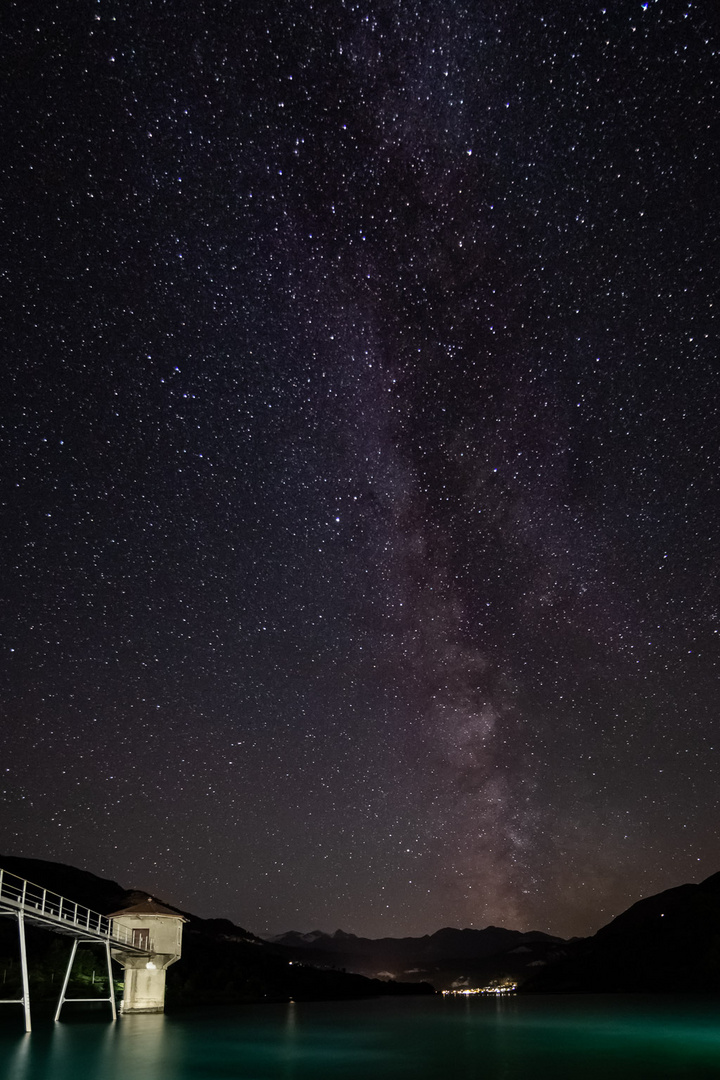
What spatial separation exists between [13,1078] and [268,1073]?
280 inches

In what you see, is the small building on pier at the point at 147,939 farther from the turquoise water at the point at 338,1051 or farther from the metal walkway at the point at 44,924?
the turquoise water at the point at 338,1051

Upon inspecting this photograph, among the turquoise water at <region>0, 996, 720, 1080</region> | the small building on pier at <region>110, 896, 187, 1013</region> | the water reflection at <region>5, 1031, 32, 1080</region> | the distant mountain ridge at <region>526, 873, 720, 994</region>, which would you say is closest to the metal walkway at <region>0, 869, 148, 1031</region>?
the small building on pier at <region>110, 896, 187, 1013</region>

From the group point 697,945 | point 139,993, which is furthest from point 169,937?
point 697,945

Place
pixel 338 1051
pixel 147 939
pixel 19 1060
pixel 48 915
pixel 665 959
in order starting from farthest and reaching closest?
pixel 665 959 → pixel 147 939 → pixel 338 1051 → pixel 48 915 → pixel 19 1060

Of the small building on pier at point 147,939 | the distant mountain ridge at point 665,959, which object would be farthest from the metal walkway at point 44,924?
the distant mountain ridge at point 665,959

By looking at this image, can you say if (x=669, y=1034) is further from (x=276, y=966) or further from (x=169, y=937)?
(x=276, y=966)

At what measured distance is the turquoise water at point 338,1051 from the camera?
22.6 m

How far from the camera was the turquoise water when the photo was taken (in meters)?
22.6

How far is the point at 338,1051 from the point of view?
104ft

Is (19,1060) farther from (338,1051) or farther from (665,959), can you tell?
(665,959)

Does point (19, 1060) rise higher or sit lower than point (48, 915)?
lower

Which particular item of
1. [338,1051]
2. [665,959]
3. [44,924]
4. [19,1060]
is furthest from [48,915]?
[665,959]

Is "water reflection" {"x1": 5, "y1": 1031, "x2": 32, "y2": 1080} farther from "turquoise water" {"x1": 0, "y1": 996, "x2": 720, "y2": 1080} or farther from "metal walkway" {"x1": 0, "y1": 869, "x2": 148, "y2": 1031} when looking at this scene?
"metal walkway" {"x1": 0, "y1": 869, "x2": 148, "y2": 1031}

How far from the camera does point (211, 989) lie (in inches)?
3649
